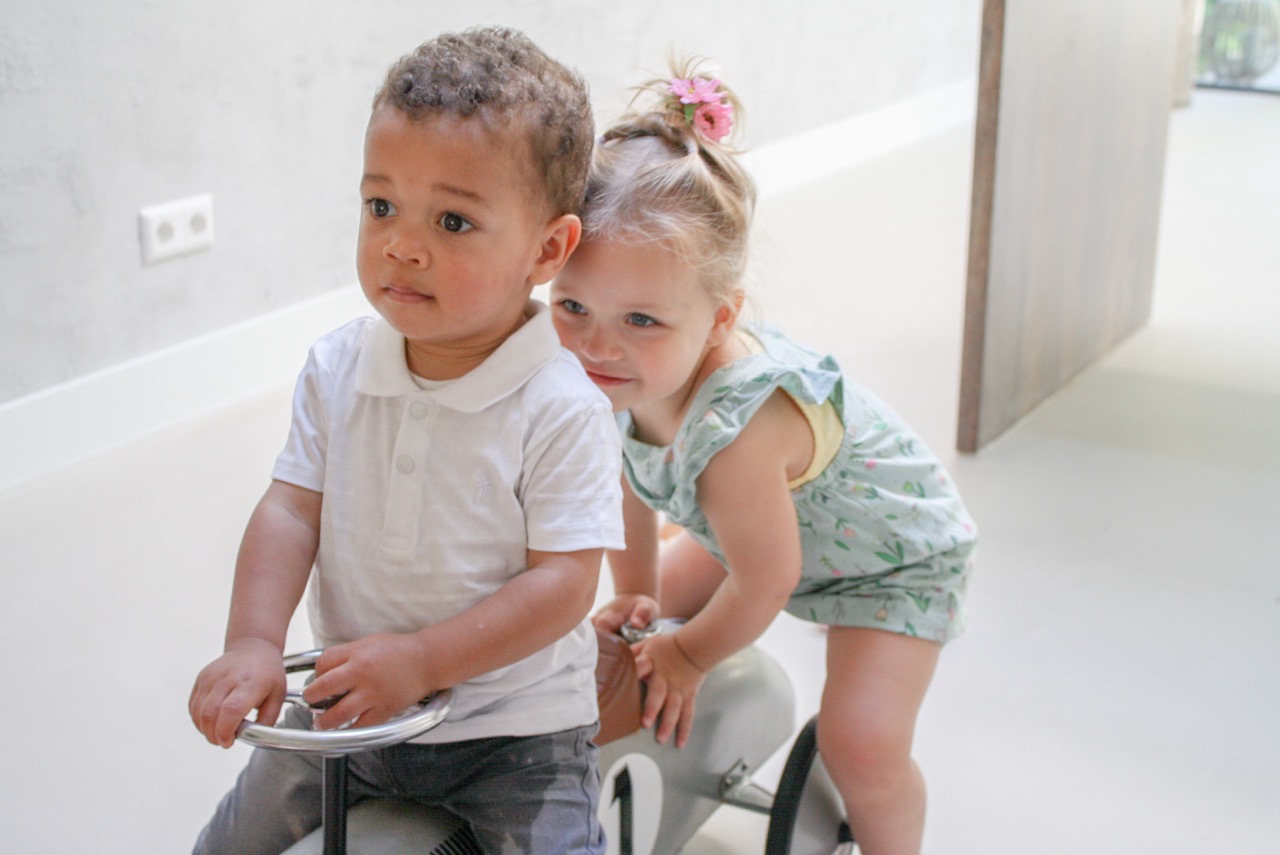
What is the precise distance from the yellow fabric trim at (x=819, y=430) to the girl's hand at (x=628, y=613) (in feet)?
0.64

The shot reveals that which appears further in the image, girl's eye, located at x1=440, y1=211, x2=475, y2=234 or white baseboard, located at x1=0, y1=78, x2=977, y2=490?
white baseboard, located at x1=0, y1=78, x2=977, y2=490

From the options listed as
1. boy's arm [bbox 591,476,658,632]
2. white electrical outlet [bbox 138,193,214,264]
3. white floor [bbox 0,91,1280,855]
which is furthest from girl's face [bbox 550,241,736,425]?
white electrical outlet [bbox 138,193,214,264]

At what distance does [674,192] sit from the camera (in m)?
1.12

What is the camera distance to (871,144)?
5.36 metres

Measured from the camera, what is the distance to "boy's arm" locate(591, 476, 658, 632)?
137cm

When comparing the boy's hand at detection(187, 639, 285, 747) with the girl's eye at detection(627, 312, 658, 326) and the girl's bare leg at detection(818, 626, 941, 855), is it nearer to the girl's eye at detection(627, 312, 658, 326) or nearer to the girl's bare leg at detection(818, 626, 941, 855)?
the girl's eye at detection(627, 312, 658, 326)

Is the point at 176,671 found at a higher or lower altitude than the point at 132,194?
lower

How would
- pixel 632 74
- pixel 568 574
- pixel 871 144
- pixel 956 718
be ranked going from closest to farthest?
pixel 568 574 → pixel 956 718 → pixel 632 74 → pixel 871 144

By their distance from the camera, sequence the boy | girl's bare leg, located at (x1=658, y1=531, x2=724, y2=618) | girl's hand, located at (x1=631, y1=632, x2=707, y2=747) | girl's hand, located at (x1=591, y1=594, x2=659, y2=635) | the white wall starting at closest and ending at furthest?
1. the boy
2. girl's hand, located at (x1=631, y1=632, x2=707, y2=747)
3. girl's hand, located at (x1=591, y1=594, x2=659, y2=635)
4. girl's bare leg, located at (x1=658, y1=531, x2=724, y2=618)
5. the white wall

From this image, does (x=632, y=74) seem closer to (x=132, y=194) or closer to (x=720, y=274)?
(x=132, y=194)

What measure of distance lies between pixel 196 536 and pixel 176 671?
0.38m

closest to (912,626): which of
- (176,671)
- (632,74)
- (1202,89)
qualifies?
(176,671)

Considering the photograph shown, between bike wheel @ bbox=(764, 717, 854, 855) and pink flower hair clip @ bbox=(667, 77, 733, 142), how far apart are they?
560 mm

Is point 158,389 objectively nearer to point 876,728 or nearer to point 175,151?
point 175,151
